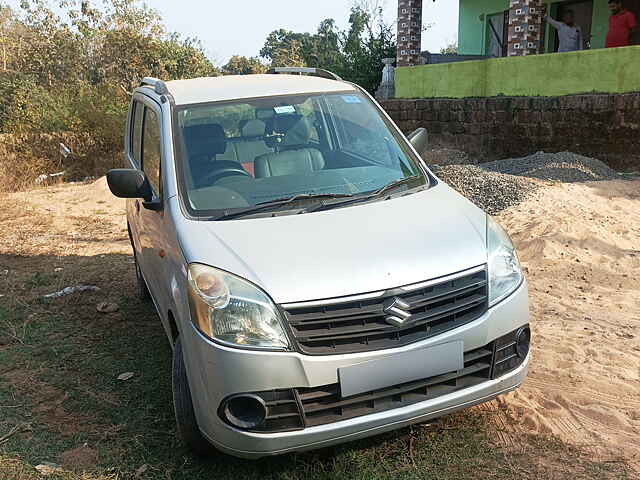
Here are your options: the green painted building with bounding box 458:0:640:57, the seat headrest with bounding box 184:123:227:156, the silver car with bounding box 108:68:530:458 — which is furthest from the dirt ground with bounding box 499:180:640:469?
the green painted building with bounding box 458:0:640:57

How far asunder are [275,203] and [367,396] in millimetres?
1160

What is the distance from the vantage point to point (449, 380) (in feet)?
9.24

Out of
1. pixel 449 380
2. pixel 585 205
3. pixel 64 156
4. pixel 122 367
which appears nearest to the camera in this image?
pixel 449 380

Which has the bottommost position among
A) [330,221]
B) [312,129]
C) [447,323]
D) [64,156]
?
[64,156]

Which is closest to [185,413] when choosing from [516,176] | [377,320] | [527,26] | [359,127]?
[377,320]

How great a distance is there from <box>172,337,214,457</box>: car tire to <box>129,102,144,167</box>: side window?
2.17 meters

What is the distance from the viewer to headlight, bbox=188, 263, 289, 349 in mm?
2602

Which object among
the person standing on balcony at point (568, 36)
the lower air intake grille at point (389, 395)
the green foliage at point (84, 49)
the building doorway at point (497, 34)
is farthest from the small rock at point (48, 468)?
the green foliage at point (84, 49)

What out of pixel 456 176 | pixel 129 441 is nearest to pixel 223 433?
pixel 129 441

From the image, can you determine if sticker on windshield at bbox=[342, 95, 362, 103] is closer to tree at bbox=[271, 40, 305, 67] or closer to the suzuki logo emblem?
the suzuki logo emblem

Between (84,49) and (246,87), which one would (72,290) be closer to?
(246,87)

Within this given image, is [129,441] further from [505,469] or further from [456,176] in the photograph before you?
[456,176]

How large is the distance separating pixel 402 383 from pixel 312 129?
1908 mm

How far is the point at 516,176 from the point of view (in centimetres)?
896
